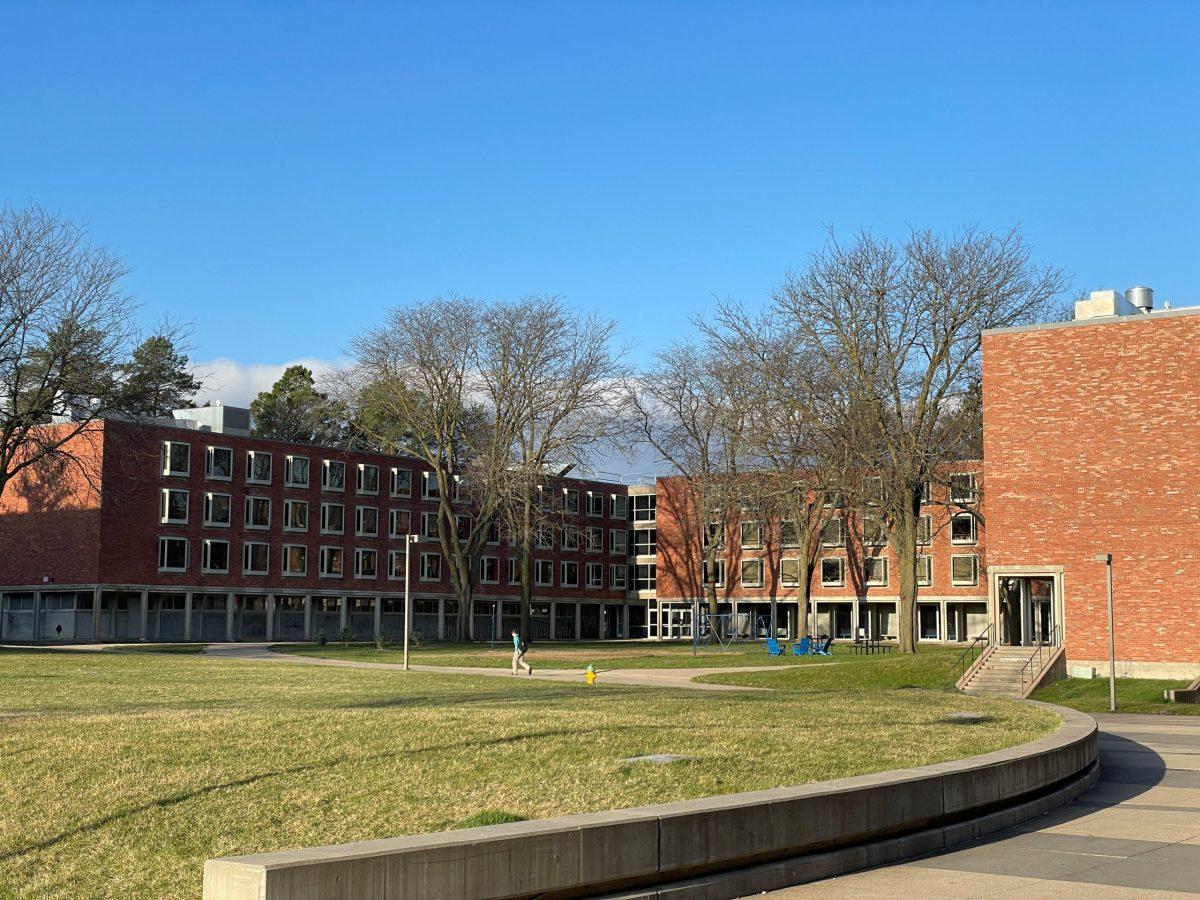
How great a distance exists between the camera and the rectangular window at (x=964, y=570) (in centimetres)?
8538

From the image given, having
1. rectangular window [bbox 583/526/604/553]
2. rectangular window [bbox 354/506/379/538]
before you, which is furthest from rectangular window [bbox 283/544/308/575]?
rectangular window [bbox 583/526/604/553]

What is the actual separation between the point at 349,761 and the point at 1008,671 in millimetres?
32864

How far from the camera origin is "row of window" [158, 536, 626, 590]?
7694cm

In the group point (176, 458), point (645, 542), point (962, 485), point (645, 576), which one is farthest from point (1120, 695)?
point (645, 576)

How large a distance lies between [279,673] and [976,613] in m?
61.2

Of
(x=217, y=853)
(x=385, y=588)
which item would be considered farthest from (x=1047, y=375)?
(x=385, y=588)

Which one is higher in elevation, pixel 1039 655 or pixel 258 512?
pixel 258 512

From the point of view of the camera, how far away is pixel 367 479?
89562mm

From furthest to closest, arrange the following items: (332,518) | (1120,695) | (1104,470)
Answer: (332,518), (1104,470), (1120,695)

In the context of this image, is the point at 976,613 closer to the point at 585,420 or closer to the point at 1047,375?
the point at 585,420

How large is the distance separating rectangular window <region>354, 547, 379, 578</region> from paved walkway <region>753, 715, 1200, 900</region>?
73438 mm

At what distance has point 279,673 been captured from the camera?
35.0m

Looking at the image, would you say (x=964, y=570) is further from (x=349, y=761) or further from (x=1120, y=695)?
A: (x=349, y=761)

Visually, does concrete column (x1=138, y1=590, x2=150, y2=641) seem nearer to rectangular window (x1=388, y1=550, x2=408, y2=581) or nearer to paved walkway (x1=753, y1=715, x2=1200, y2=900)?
rectangular window (x1=388, y1=550, x2=408, y2=581)
